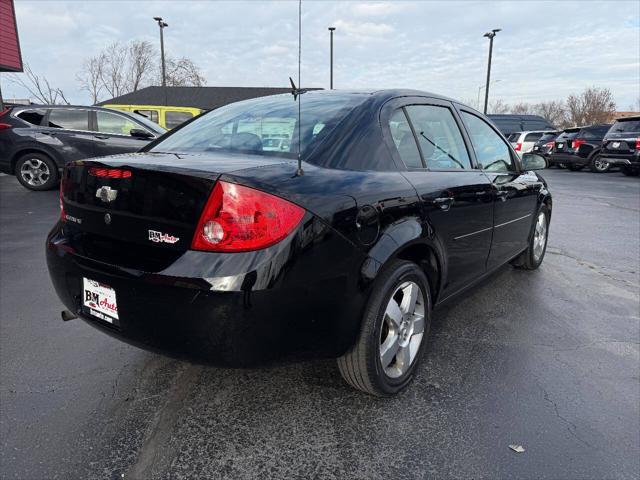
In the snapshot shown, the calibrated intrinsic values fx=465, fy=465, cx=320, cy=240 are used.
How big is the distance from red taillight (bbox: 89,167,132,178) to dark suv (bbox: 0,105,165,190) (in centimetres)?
725

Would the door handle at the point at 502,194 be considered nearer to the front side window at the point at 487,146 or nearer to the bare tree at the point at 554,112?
the front side window at the point at 487,146

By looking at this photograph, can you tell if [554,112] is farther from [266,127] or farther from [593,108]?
[266,127]

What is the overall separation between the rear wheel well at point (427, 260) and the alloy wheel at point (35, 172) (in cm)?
882

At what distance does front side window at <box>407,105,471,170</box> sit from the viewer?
9.23 ft

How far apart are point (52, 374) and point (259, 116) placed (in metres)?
1.87

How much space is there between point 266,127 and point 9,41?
58.9 feet

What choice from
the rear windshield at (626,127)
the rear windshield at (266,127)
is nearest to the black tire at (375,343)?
the rear windshield at (266,127)

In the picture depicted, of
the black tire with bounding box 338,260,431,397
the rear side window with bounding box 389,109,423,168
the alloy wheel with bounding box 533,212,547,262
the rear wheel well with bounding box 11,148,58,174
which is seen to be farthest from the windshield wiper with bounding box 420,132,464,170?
the rear wheel well with bounding box 11,148,58,174

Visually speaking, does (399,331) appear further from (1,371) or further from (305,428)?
(1,371)

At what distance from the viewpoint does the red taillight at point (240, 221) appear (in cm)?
177

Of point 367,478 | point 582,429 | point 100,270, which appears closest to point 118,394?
point 100,270

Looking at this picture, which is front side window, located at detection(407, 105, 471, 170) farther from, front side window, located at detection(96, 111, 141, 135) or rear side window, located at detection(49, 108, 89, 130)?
rear side window, located at detection(49, 108, 89, 130)

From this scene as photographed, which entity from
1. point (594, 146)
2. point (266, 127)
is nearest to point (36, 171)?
point (266, 127)

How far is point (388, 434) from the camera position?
2.14 m
